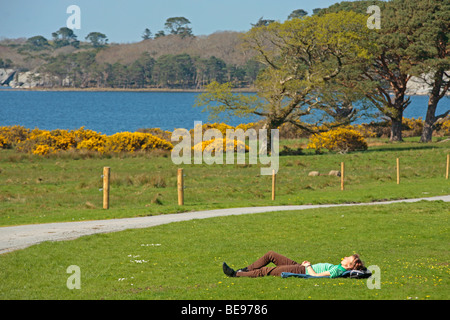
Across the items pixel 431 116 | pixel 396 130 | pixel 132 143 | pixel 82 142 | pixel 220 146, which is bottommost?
pixel 220 146

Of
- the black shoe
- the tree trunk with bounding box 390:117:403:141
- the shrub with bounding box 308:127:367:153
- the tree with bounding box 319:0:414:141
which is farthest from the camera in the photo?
the tree trunk with bounding box 390:117:403:141

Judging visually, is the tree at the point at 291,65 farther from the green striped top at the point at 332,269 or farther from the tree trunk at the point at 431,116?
the green striped top at the point at 332,269

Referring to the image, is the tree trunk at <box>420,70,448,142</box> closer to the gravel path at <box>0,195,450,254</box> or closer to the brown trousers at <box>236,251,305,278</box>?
the gravel path at <box>0,195,450,254</box>

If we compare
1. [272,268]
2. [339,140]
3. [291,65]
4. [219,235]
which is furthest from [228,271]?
[339,140]

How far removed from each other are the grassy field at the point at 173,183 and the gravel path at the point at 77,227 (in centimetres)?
110

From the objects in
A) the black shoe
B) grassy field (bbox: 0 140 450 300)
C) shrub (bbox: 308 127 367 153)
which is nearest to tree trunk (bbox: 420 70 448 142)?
shrub (bbox: 308 127 367 153)

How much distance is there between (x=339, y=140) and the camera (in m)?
52.0

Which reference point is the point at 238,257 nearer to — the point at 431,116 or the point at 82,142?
the point at 82,142

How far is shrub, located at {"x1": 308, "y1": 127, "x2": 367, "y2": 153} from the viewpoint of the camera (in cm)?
5125

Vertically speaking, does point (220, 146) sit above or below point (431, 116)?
below

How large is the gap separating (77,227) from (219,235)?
14.9 ft

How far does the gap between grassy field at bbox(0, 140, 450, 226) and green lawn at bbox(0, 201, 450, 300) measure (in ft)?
16.3

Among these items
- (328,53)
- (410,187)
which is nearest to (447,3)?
(328,53)

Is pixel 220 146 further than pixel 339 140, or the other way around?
pixel 339 140
